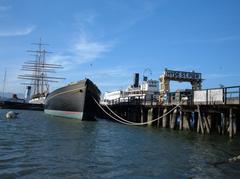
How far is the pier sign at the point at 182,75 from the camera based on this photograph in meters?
46.6

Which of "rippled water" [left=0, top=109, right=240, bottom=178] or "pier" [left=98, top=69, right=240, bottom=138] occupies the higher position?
"pier" [left=98, top=69, right=240, bottom=138]

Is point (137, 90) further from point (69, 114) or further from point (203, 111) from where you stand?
point (203, 111)

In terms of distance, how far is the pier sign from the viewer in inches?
1834

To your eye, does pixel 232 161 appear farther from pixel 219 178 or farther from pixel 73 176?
pixel 73 176

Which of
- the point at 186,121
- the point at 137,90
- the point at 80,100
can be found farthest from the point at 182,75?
the point at 137,90

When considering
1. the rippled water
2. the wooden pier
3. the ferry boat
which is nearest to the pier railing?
the wooden pier

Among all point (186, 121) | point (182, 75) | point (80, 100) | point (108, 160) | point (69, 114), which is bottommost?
point (108, 160)

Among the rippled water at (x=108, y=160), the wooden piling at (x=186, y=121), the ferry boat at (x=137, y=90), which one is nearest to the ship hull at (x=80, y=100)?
the wooden piling at (x=186, y=121)

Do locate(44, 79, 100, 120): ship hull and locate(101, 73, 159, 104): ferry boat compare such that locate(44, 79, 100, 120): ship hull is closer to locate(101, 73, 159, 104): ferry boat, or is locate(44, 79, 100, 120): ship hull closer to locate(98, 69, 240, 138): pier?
locate(98, 69, 240, 138): pier

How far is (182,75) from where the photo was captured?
1879 inches

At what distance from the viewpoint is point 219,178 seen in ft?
Result: 42.1

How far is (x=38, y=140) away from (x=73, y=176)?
8915mm

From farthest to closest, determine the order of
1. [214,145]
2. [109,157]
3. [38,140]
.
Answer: [214,145] < [38,140] < [109,157]

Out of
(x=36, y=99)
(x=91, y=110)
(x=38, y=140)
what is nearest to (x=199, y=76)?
(x=91, y=110)
